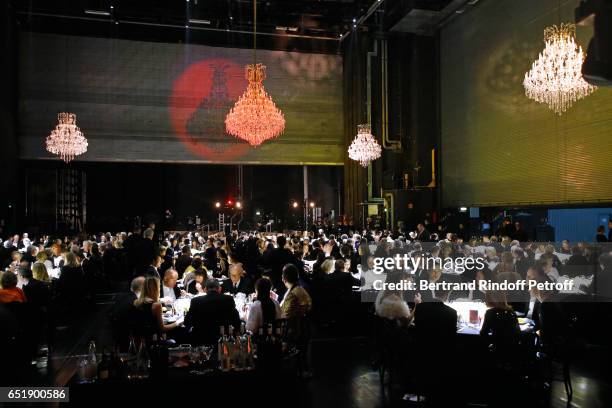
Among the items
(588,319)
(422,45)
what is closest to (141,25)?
(422,45)

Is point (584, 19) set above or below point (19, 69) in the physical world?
below

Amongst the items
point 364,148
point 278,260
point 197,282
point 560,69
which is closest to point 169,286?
point 197,282

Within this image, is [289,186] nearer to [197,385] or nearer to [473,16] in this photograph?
[473,16]

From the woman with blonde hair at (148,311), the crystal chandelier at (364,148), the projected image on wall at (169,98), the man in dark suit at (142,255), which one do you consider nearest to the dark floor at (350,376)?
the man in dark suit at (142,255)

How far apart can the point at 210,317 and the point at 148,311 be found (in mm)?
519

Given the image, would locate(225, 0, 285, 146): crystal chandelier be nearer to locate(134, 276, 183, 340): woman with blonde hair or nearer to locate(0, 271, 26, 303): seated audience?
locate(0, 271, 26, 303): seated audience

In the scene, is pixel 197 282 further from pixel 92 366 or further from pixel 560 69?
pixel 560 69

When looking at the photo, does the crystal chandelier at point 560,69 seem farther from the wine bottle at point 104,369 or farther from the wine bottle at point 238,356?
the wine bottle at point 104,369

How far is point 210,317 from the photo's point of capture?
13.2 ft

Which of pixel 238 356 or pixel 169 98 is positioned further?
pixel 169 98

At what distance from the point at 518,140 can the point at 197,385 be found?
11.0 m

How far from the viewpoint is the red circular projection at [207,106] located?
55.7 ft

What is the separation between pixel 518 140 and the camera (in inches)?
461

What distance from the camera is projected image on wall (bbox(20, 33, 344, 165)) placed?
15836 mm
